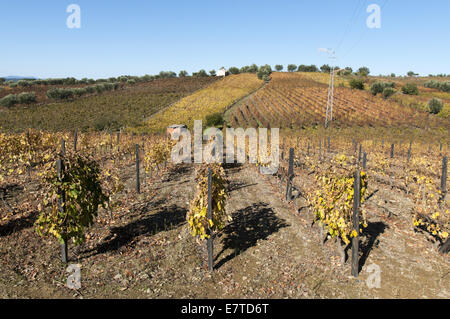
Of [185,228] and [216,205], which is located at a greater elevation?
[216,205]

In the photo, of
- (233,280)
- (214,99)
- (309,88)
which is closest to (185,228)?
(233,280)

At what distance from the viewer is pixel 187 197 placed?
1020cm

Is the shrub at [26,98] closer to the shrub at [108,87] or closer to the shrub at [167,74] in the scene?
the shrub at [108,87]

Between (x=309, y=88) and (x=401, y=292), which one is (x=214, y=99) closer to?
(x=309, y=88)

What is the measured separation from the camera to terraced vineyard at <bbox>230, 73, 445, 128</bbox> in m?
37.7

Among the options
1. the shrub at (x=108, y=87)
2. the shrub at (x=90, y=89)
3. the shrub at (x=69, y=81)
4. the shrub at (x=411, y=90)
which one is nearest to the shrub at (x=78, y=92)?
the shrub at (x=90, y=89)

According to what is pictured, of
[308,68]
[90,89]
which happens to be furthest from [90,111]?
[308,68]

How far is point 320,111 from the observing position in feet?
141

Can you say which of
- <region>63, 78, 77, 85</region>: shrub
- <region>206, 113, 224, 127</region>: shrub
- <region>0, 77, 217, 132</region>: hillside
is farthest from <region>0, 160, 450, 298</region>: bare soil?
<region>63, 78, 77, 85</region>: shrub

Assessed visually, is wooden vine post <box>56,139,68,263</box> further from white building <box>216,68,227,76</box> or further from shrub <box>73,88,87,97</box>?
white building <box>216,68,227,76</box>

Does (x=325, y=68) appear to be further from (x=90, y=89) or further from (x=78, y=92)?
(x=78, y=92)

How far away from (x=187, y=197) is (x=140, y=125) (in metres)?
31.0

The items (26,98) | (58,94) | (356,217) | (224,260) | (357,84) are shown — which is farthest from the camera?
(357,84)

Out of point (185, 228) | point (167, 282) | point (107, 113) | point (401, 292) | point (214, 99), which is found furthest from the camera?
point (214, 99)
